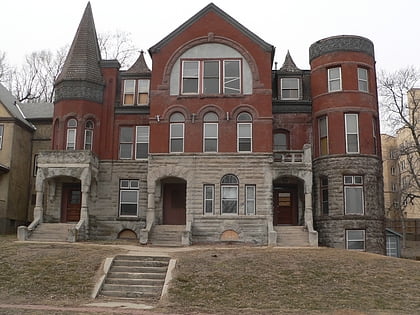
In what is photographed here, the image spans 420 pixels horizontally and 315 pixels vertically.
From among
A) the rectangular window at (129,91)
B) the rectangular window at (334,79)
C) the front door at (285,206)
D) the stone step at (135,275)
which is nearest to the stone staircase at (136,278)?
the stone step at (135,275)

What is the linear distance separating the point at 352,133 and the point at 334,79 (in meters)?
3.34

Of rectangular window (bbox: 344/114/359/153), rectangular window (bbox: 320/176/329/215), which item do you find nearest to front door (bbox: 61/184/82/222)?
rectangular window (bbox: 320/176/329/215)

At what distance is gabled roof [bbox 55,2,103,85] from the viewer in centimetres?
3088

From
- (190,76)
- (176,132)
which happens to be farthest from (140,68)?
(176,132)

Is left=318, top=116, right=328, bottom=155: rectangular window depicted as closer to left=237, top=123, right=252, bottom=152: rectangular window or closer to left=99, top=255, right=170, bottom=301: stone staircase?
left=237, top=123, right=252, bottom=152: rectangular window

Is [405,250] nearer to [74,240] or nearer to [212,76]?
[212,76]

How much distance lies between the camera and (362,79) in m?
29.5

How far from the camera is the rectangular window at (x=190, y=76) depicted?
29.4 meters

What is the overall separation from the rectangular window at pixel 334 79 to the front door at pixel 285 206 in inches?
246

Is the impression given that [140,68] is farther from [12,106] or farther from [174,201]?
[12,106]

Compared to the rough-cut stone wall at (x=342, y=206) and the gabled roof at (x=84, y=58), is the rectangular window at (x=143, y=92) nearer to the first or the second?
the gabled roof at (x=84, y=58)

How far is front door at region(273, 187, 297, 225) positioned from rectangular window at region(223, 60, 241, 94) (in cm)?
641

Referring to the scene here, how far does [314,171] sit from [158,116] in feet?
30.9

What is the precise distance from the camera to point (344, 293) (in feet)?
54.7
